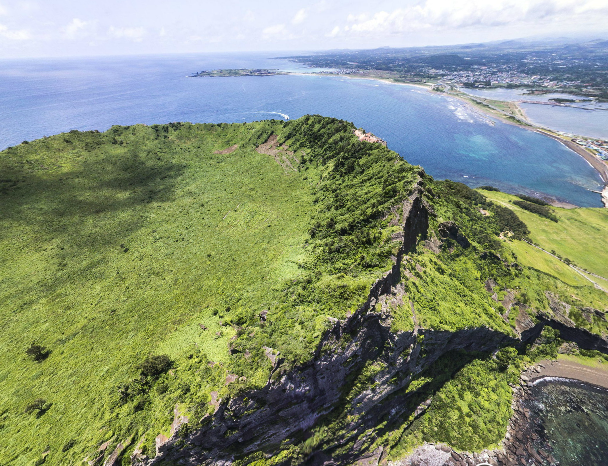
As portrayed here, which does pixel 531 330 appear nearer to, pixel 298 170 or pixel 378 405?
pixel 378 405

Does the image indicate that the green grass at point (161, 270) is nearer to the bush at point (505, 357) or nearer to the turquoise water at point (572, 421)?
the bush at point (505, 357)

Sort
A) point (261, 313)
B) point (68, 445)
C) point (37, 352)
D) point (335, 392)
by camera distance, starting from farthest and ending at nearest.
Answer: point (261, 313) < point (37, 352) < point (335, 392) < point (68, 445)

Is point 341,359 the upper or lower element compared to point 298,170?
lower

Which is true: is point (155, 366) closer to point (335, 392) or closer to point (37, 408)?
point (37, 408)

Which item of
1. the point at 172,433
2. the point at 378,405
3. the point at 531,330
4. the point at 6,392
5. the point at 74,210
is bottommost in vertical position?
the point at 531,330

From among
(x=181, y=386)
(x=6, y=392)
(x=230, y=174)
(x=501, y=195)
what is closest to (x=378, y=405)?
(x=181, y=386)

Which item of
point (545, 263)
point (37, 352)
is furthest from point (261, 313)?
point (545, 263)
